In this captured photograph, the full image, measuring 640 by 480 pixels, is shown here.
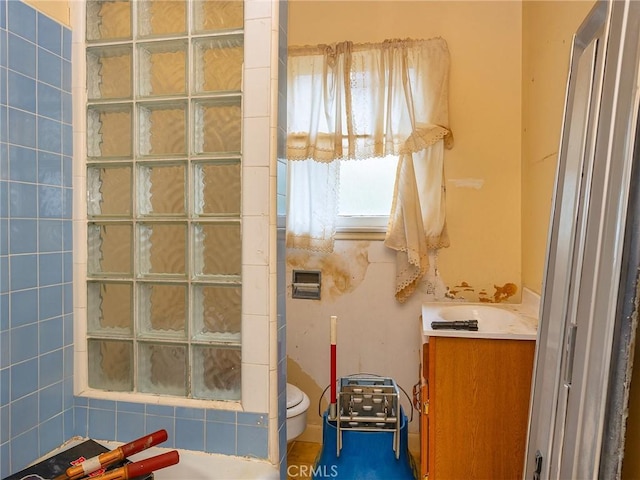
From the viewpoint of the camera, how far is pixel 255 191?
109 cm

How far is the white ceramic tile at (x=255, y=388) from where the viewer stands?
3.58 feet

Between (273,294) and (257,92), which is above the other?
(257,92)

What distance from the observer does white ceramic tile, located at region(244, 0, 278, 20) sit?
108 cm

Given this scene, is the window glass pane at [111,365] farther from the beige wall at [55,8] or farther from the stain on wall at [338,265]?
the stain on wall at [338,265]

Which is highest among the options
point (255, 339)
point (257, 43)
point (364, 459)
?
point (257, 43)

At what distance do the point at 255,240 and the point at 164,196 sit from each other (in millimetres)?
312

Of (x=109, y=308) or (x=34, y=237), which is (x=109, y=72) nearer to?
(x=34, y=237)

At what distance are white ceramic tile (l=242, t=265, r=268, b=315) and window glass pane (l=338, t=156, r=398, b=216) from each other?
4.78 feet

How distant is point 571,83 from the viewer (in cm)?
105

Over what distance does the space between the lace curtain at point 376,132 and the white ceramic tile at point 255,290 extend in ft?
4.29

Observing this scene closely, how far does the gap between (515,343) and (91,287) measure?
1407 mm

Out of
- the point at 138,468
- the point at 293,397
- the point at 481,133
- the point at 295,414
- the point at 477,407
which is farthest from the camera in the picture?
the point at 481,133

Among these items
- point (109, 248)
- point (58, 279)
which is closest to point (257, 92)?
point (109, 248)

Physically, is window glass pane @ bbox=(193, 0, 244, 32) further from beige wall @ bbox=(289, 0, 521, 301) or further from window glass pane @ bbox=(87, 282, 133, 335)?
beige wall @ bbox=(289, 0, 521, 301)
